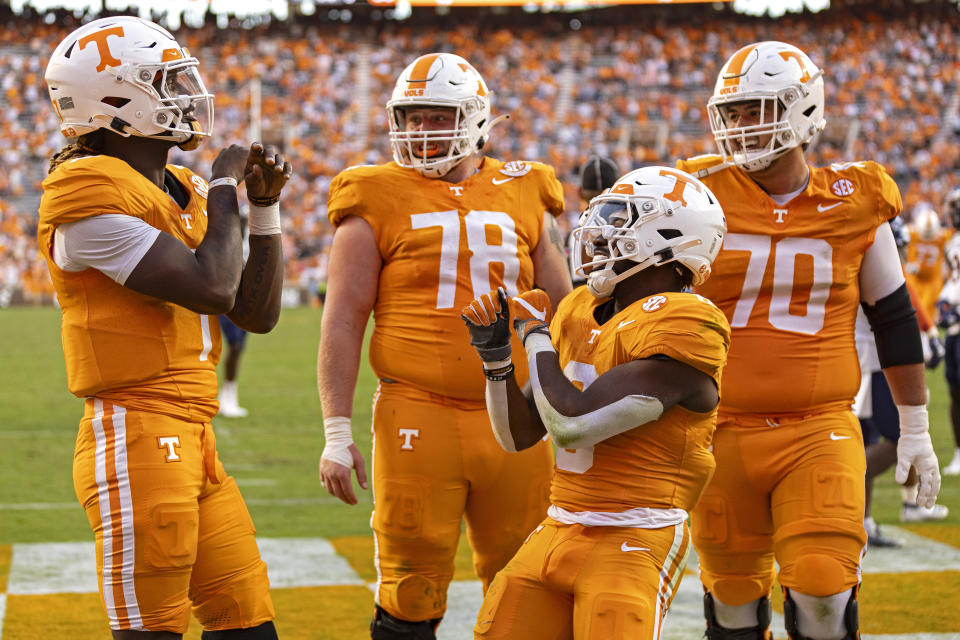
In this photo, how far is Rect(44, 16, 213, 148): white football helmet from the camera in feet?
9.78

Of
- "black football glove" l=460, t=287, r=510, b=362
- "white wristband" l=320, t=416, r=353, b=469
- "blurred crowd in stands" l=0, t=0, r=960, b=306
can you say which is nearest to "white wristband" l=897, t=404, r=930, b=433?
"black football glove" l=460, t=287, r=510, b=362

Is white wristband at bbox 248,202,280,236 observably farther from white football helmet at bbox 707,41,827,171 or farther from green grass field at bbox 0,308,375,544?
green grass field at bbox 0,308,375,544

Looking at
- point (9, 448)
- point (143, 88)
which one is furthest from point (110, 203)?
point (9, 448)

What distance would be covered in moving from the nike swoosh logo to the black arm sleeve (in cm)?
135

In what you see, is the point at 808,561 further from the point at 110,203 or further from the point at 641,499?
the point at 110,203

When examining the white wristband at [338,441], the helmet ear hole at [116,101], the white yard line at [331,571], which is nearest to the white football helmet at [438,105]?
the white wristband at [338,441]

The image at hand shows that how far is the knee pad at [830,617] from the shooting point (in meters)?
3.31

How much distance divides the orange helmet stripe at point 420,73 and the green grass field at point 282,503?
226 cm

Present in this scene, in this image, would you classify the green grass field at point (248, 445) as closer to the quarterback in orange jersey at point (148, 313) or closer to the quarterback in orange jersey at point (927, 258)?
the quarterback in orange jersey at point (148, 313)

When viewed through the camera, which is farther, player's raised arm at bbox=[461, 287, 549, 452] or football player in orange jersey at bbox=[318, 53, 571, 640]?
football player in orange jersey at bbox=[318, 53, 571, 640]

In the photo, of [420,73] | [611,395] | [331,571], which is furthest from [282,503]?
[611,395]

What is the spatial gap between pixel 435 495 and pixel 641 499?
2.83ft

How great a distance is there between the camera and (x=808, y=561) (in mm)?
3314

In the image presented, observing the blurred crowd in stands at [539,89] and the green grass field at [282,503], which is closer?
the green grass field at [282,503]
